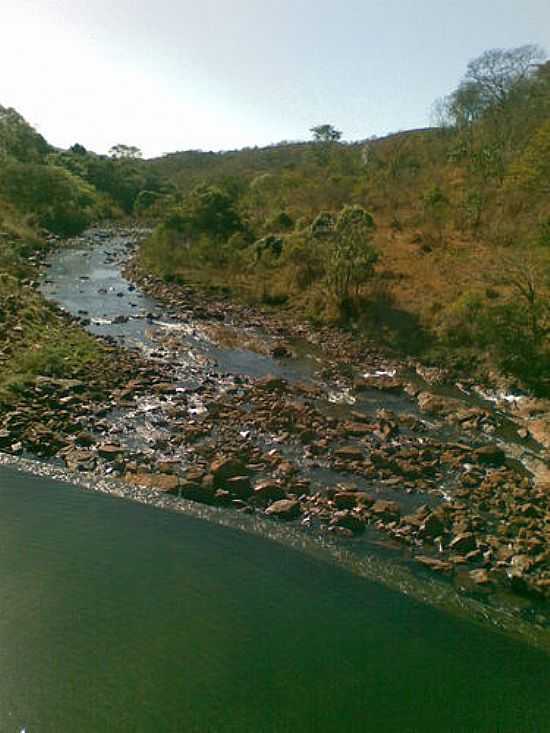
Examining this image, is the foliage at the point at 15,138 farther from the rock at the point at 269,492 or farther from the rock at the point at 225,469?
the rock at the point at 269,492

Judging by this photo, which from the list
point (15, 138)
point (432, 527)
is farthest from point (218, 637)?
point (15, 138)

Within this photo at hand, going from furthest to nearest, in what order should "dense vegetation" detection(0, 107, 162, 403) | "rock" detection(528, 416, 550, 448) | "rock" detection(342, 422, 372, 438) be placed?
"dense vegetation" detection(0, 107, 162, 403)
"rock" detection(528, 416, 550, 448)
"rock" detection(342, 422, 372, 438)

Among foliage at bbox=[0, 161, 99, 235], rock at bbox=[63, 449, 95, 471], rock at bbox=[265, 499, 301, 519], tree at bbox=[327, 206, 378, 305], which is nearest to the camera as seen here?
rock at bbox=[265, 499, 301, 519]

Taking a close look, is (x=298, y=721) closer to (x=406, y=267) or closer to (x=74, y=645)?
(x=74, y=645)

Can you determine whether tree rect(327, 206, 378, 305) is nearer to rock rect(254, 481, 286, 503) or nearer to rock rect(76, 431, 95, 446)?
rock rect(76, 431, 95, 446)

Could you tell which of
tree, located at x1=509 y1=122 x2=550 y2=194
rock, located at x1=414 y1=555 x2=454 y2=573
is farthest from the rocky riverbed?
tree, located at x1=509 y1=122 x2=550 y2=194
